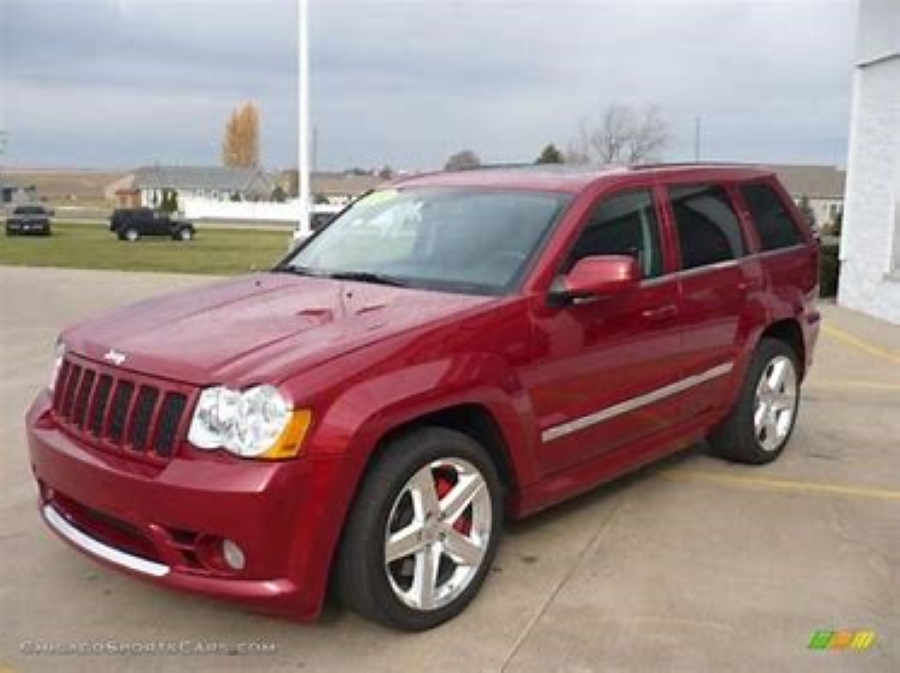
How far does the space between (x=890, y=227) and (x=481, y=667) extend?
11701 millimetres

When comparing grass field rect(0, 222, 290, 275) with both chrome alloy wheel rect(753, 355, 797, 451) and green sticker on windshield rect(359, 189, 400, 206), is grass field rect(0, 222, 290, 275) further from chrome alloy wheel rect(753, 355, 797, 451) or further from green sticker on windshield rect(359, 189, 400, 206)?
chrome alloy wheel rect(753, 355, 797, 451)

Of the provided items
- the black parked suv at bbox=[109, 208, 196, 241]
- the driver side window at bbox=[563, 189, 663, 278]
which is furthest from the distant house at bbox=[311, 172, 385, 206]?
the driver side window at bbox=[563, 189, 663, 278]

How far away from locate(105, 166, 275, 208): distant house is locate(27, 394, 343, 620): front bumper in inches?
4152

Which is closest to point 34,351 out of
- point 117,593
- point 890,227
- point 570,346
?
point 117,593

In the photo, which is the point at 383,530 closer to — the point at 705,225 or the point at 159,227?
the point at 705,225

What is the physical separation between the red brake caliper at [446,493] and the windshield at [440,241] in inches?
33.5

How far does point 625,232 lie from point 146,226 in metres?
41.5

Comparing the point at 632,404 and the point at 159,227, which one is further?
the point at 159,227

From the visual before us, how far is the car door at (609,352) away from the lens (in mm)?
4199

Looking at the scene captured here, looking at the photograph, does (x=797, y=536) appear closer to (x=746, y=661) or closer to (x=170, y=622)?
(x=746, y=661)

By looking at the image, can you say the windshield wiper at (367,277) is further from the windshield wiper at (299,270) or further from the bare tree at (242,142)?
the bare tree at (242,142)

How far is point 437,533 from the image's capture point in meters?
3.78

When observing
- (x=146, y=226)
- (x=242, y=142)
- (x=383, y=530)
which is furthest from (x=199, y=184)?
(x=383, y=530)

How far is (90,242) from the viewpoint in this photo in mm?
38656
